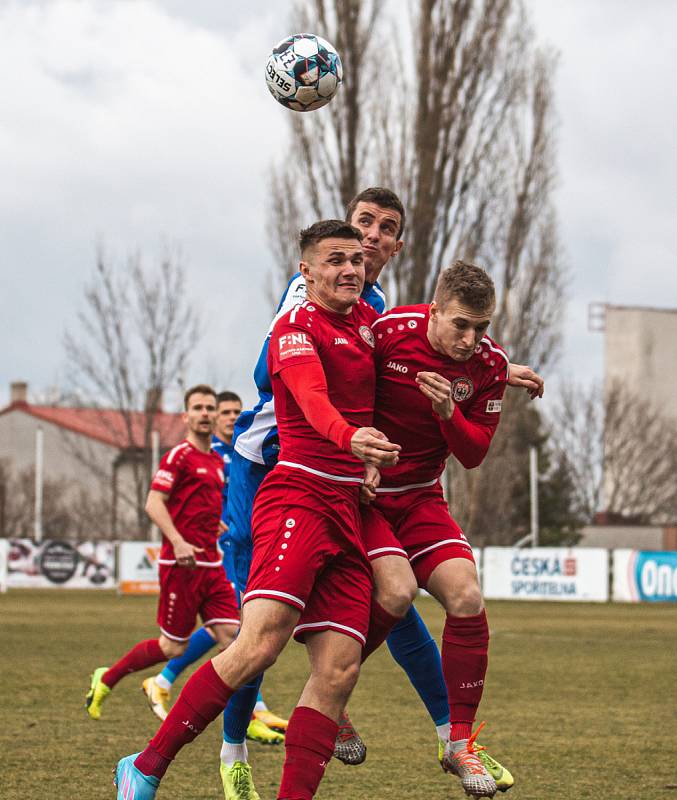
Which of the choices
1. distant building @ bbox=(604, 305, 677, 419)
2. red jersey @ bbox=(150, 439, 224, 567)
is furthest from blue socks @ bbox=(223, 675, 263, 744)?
distant building @ bbox=(604, 305, 677, 419)

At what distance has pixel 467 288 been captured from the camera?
5.39 m

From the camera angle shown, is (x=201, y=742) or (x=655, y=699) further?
(x=655, y=699)

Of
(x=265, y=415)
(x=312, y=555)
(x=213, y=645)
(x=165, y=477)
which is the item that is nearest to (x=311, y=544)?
(x=312, y=555)

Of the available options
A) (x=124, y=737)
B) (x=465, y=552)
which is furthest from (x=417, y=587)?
(x=124, y=737)

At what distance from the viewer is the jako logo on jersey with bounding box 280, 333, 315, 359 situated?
16.6ft

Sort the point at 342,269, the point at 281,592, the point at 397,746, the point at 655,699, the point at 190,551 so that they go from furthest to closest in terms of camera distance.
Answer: the point at 655,699, the point at 190,551, the point at 397,746, the point at 342,269, the point at 281,592

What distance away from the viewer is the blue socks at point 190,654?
9.98 metres

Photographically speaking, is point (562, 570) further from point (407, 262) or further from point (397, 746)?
point (397, 746)

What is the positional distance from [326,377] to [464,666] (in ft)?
4.75

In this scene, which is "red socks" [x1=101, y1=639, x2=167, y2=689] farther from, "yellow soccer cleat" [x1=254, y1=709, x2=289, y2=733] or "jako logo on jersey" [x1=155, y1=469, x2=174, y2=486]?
"jako logo on jersey" [x1=155, y1=469, x2=174, y2=486]

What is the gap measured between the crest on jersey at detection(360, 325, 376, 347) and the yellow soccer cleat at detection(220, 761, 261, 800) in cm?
200

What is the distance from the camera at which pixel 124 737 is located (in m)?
8.51

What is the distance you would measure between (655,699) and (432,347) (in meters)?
6.53

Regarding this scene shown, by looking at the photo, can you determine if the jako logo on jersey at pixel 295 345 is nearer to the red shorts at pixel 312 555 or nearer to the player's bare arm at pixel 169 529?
the red shorts at pixel 312 555
